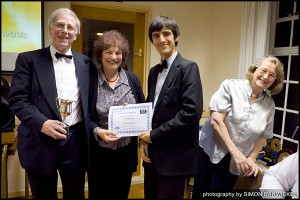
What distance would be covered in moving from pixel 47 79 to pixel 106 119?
28 cm

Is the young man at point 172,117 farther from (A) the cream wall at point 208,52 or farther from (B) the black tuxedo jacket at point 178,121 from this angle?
(A) the cream wall at point 208,52

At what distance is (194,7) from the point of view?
79 cm

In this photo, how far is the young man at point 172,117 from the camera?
0.80 meters

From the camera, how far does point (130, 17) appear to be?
1.67 meters

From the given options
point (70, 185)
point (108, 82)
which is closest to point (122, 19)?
point (108, 82)

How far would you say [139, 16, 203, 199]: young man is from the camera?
80 centimetres

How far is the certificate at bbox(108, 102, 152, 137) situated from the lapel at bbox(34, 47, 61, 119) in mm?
199

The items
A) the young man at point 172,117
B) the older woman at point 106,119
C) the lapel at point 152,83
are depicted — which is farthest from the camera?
the older woman at point 106,119

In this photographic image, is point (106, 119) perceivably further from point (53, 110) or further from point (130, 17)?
point (130, 17)

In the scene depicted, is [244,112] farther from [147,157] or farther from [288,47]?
[288,47]

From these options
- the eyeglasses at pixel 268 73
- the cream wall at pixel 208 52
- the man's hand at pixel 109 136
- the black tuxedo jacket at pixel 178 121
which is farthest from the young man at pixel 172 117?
the cream wall at pixel 208 52

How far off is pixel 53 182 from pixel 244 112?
2.73ft

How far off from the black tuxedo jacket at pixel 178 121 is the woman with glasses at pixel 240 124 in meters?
→ 0.29

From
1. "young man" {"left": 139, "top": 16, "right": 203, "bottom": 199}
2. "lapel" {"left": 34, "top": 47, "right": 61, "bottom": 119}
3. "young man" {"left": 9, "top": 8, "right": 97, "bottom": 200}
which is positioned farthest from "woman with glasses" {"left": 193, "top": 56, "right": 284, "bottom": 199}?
"lapel" {"left": 34, "top": 47, "right": 61, "bottom": 119}
